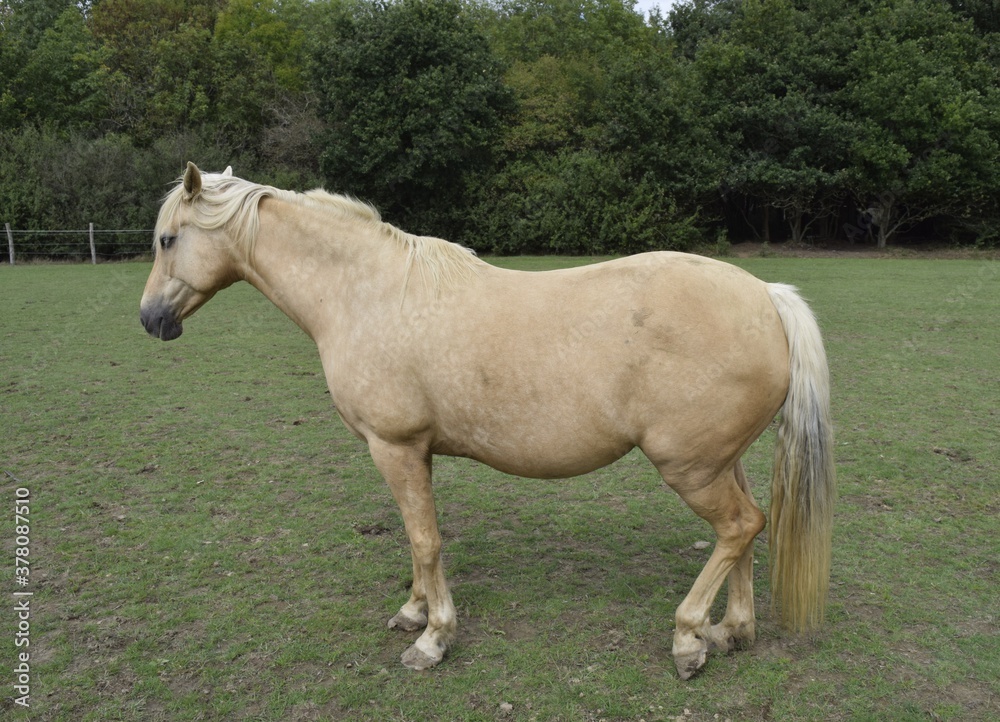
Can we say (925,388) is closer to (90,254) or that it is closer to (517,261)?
(517,261)

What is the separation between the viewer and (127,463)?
5.84m

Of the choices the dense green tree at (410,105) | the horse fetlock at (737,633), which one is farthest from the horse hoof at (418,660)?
the dense green tree at (410,105)

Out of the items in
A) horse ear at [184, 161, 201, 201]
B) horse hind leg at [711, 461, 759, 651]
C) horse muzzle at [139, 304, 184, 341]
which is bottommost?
horse hind leg at [711, 461, 759, 651]

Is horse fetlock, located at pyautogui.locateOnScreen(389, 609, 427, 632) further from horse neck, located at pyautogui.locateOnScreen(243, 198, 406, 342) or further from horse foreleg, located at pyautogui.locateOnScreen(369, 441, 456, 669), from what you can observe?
horse neck, located at pyautogui.locateOnScreen(243, 198, 406, 342)

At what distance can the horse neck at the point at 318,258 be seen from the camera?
11.4ft

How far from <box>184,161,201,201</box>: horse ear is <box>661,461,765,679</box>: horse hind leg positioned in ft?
8.08

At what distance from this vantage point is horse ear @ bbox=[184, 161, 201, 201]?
3.36 meters

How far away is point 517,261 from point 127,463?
55.6 feet

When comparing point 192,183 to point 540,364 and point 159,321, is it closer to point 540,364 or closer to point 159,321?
point 159,321

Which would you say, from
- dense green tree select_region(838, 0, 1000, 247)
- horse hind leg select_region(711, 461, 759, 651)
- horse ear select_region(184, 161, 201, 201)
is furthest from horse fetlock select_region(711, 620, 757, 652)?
dense green tree select_region(838, 0, 1000, 247)

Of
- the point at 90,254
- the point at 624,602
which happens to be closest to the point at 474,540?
the point at 624,602

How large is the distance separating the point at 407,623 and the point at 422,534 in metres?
0.52

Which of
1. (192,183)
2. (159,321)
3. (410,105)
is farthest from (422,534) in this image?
(410,105)

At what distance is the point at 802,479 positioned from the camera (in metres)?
3.24
